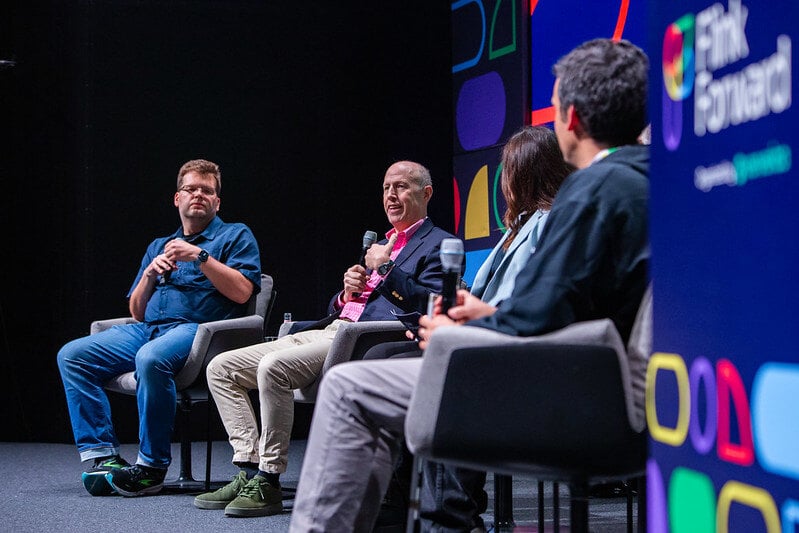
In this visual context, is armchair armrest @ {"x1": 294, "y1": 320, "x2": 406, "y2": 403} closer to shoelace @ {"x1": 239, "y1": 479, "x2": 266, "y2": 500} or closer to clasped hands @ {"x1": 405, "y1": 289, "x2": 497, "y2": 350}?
shoelace @ {"x1": 239, "y1": 479, "x2": 266, "y2": 500}

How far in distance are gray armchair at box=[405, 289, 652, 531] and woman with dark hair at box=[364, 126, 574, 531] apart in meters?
0.98

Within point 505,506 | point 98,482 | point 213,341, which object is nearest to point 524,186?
point 505,506

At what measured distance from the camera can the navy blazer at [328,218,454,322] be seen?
11.4 feet

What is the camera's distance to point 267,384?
3719 millimetres

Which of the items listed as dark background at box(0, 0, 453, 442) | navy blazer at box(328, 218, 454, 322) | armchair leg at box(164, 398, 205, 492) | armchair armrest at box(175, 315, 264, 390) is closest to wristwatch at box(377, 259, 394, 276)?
navy blazer at box(328, 218, 454, 322)

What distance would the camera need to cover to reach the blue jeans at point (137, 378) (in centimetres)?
412

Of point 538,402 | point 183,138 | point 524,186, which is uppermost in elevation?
point 183,138

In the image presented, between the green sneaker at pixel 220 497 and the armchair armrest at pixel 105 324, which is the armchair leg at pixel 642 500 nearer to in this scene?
the green sneaker at pixel 220 497

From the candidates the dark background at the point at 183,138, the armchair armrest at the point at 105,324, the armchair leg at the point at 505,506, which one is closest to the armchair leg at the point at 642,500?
the armchair leg at the point at 505,506

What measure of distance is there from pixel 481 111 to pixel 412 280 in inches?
93.7

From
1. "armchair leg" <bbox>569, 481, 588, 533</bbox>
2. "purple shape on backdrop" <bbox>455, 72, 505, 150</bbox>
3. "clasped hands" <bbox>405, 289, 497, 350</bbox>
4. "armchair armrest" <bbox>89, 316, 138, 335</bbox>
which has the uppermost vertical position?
"purple shape on backdrop" <bbox>455, 72, 505, 150</bbox>

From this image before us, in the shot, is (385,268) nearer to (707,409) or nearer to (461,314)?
(461,314)

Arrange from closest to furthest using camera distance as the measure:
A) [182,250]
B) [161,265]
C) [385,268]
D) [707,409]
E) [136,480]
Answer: [707,409] < [385,268] < [136,480] < [182,250] < [161,265]

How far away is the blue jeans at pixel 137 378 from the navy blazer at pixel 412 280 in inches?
34.9
